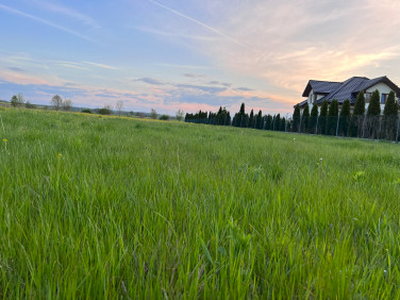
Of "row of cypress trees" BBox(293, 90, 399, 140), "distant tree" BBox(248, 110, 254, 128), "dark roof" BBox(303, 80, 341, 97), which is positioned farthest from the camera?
"distant tree" BBox(248, 110, 254, 128)

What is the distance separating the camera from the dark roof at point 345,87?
99.7 feet

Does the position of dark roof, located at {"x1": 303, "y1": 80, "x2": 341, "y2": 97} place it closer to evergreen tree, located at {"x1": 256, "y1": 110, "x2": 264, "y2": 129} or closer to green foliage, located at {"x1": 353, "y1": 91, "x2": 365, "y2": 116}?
evergreen tree, located at {"x1": 256, "y1": 110, "x2": 264, "y2": 129}

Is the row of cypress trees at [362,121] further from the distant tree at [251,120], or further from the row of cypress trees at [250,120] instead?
the distant tree at [251,120]

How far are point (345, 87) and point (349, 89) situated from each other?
1.59 metres

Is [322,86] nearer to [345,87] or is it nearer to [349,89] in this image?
[345,87]

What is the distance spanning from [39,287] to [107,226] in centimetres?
38

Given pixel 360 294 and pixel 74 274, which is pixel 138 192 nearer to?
pixel 74 274

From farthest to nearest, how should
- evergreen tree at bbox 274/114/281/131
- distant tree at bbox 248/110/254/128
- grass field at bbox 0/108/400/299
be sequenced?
distant tree at bbox 248/110/254/128, evergreen tree at bbox 274/114/281/131, grass field at bbox 0/108/400/299

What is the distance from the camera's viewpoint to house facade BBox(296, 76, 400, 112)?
30.6 meters

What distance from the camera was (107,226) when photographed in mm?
1040

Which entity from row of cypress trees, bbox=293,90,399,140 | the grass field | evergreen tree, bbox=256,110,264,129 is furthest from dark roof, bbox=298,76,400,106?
the grass field

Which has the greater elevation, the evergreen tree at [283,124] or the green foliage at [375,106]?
the green foliage at [375,106]

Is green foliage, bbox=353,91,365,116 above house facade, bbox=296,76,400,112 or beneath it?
beneath

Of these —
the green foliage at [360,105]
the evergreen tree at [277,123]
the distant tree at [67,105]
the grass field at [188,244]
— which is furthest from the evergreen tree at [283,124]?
the distant tree at [67,105]
